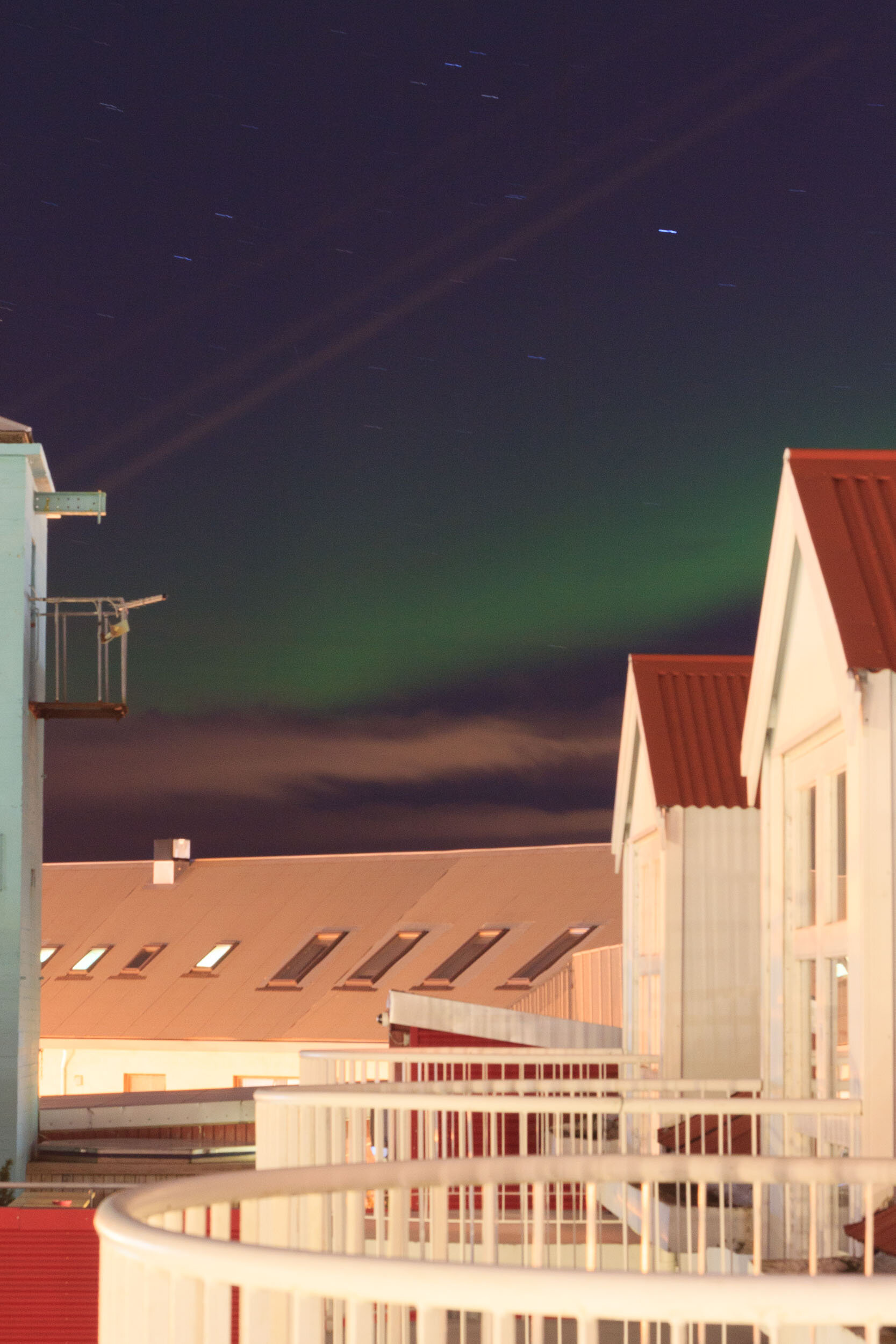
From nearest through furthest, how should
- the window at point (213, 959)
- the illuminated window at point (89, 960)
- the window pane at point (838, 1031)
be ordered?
the window pane at point (838, 1031), the window at point (213, 959), the illuminated window at point (89, 960)

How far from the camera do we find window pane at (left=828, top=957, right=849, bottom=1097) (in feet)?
29.9

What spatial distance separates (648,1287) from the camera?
2887mm

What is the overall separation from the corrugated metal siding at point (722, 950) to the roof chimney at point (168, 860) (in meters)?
27.4

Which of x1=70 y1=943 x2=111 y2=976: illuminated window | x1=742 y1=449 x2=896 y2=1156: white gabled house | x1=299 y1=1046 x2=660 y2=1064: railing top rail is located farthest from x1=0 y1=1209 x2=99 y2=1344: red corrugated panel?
x1=70 y1=943 x2=111 y2=976: illuminated window

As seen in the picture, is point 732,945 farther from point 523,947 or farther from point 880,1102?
point 523,947

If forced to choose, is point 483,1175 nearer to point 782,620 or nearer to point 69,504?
point 782,620

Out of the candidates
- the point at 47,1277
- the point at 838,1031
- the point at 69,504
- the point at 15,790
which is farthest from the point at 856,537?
the point at 69,504

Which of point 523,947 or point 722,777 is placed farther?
point 523,947

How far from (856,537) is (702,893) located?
6198mm

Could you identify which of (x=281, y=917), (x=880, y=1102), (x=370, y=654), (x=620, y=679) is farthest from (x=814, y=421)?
(x=880, y=1102)

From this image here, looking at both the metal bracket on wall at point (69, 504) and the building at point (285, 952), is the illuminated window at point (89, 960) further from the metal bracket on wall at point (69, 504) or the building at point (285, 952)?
the metal bracket on wall at point (69, 504)

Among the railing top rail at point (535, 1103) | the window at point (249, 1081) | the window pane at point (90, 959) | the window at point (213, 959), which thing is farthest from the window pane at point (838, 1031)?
the window pane at point (90, 959)

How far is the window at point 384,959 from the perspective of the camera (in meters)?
33.2

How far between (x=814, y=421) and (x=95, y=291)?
1708 cm
